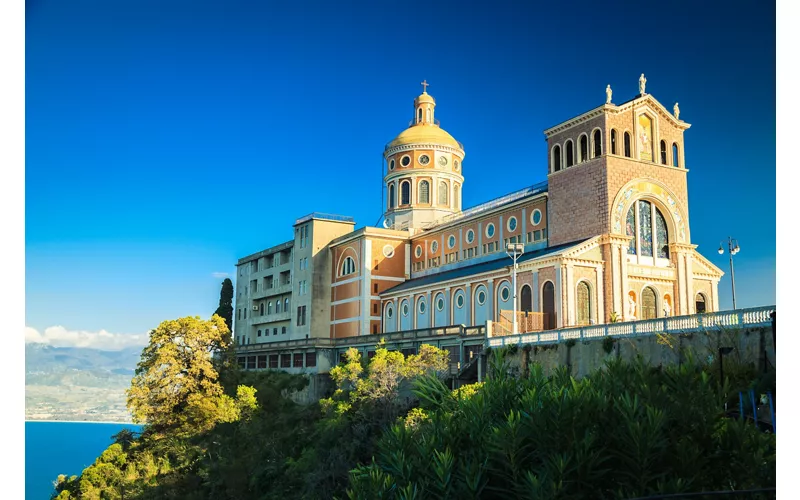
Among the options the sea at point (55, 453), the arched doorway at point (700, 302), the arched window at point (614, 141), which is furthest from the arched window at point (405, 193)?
the sea at point (55, 453)

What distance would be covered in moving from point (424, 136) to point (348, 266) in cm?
1046

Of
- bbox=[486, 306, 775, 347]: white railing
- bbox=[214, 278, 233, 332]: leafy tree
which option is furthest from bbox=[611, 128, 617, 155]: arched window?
bbox=[214, 278, 233, 332]: leafy tree

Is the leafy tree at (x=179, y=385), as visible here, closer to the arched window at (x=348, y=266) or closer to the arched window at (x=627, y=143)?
the arched window at (x=348, y=266)

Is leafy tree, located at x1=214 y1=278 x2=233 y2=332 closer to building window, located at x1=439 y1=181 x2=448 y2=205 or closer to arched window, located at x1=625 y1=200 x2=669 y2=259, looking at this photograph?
building window, located at x1=439 y1=181 x2=448 y2=205

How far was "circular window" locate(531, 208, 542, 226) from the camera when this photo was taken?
1270 inches

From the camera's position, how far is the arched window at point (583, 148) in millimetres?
29353

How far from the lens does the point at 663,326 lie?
17.0 m

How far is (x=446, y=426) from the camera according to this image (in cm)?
953

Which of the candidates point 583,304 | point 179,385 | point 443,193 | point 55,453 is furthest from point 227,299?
point 583,304

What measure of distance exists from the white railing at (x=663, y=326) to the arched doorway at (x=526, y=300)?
21.1ft

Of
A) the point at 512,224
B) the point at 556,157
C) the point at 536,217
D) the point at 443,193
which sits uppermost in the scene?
the point at 443,193

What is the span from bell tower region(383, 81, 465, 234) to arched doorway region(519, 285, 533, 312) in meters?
16.3

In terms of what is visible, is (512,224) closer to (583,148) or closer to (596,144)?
(583,148)

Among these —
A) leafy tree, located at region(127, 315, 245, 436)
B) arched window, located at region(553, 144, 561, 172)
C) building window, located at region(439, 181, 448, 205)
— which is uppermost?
building window, located at region(439, 181, 448, 205)
